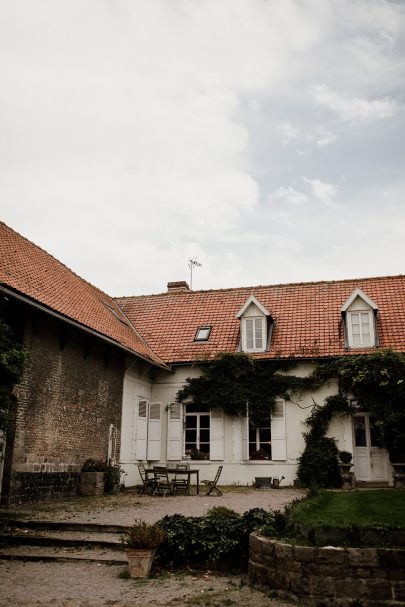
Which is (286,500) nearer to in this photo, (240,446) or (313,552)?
(240,446)

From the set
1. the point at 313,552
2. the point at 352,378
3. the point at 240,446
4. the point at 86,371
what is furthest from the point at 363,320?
the point at 313,552

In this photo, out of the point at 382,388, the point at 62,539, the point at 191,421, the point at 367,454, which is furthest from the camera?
the point at 191,421

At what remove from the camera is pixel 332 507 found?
1021cm

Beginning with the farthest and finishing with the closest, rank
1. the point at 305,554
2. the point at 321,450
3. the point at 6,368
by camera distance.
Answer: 1. the point at 321,450
2. the point at 6,368
3. the point at 305,554

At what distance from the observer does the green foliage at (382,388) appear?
17.6m

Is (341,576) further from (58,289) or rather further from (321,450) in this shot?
(58,289)

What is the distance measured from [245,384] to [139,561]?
39.6ft

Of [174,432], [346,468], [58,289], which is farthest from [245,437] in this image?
[58,289]

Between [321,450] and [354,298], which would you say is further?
[354,298]

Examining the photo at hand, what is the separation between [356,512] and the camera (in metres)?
9.04

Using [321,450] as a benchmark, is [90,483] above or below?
below

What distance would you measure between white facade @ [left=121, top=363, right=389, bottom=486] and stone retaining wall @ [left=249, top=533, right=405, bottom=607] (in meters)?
12.0

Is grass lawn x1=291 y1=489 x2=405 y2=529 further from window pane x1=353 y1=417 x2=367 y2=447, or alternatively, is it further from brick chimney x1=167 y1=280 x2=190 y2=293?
brick chimney x1=167 y1=280 x2=190 y2=293

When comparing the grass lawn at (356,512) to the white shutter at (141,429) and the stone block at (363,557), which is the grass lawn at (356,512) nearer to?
the stone block at (363,557)
